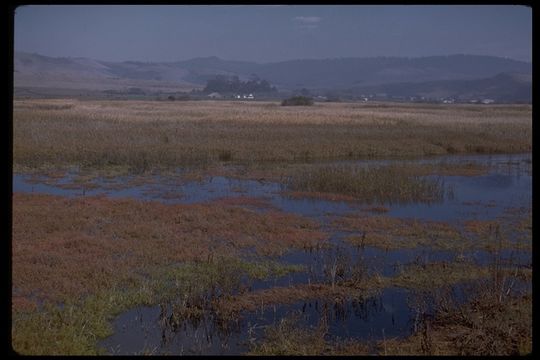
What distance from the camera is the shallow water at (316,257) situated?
28.9 ft

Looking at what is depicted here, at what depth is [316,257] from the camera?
13.2m

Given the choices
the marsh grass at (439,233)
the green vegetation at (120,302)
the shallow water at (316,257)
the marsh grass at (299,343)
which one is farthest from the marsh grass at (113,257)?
the marsh grass at (299,343)

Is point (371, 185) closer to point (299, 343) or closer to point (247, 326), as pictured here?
point (247, 326)

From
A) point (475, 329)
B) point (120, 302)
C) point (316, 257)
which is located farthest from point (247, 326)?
point (316, 257)

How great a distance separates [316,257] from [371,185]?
8419mm

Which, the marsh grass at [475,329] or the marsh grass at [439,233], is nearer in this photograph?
the marsh grass at [475,329]

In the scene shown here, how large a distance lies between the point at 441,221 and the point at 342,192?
488 centimetres

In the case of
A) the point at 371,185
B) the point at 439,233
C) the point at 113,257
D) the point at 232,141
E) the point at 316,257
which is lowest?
the point at 316,257

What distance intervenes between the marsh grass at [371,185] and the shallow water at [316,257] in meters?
0.65

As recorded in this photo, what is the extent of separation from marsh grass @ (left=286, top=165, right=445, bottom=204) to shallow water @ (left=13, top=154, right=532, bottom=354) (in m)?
0.65

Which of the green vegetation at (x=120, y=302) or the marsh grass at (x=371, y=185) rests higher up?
the marsh grass at (x=371, y=185)

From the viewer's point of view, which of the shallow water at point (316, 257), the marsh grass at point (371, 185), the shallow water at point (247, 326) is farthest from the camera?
the marsh grass at point (371, 185)

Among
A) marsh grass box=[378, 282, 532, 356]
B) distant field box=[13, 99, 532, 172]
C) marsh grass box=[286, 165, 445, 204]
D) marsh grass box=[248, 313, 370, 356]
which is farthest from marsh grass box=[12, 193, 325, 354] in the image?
distant field box=[13, 99, 532, 172]

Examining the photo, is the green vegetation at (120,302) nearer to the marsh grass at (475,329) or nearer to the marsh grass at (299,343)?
the marsh grass at (299,343)
